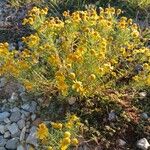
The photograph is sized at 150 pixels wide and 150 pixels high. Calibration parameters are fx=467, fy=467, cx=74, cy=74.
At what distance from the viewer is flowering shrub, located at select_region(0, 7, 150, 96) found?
3777 millimetres

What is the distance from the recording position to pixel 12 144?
3.95 m

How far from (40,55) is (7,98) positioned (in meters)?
0.60

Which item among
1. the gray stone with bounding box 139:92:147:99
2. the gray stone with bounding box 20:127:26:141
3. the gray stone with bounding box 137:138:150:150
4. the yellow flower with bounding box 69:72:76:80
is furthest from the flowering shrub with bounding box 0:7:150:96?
the gray stone with bounding box 137:138:150:150

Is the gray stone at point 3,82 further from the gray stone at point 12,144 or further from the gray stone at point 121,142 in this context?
the gray stone at point 121,142

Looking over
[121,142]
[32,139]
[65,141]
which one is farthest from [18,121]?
[65,141]

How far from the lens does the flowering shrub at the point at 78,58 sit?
12.4 ft

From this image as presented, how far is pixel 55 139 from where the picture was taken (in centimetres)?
338

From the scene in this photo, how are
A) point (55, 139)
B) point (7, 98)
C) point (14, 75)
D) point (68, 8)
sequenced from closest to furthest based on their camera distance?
point (55, 139) < point (14, 75) < point (7, 98) < point (68, 8)

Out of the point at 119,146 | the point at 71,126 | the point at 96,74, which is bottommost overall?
the point at 119,146

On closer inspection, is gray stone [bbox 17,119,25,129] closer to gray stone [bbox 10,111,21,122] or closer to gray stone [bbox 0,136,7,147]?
gray stone [bbox 10,111,21,122]

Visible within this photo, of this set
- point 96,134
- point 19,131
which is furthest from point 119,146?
point 19,131

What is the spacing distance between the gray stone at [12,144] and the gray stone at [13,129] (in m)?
0.06

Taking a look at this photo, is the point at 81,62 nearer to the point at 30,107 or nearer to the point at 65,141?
the point at 30,107

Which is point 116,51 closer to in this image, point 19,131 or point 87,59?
point 87,59
